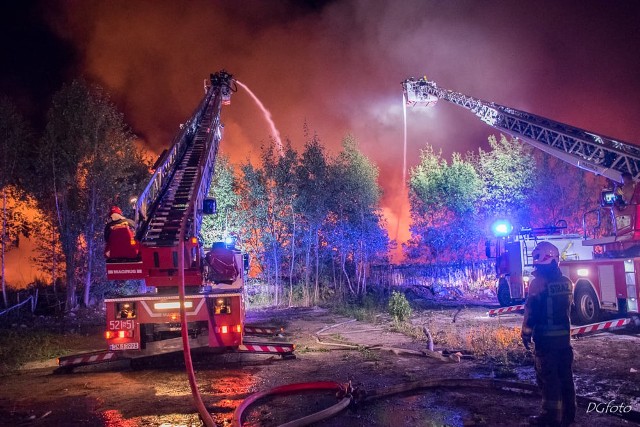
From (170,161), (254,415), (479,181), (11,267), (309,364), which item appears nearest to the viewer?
(254,415)

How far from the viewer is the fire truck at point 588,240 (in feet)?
32.1

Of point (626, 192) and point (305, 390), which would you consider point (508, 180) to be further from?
point (305, 390)

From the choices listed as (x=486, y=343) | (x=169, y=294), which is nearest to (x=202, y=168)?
(x=169, y=294)

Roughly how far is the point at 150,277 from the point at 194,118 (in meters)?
9.22

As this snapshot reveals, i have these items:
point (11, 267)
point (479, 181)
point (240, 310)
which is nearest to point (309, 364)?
point (240, 310)

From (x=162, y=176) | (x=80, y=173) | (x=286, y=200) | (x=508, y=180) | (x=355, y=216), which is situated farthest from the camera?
(x=508, y=180)

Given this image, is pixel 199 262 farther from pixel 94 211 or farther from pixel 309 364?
pixel 94 211

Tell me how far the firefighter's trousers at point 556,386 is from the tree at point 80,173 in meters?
20.5

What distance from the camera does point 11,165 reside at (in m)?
19.2

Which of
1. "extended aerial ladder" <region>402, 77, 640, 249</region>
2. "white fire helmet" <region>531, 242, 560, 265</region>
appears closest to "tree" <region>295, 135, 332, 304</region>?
"extended aerial ladder" <region>402, 77, 640, 249</region>

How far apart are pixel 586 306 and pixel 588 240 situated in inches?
64.6

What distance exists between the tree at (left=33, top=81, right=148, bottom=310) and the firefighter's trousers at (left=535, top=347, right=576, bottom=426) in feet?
67.4

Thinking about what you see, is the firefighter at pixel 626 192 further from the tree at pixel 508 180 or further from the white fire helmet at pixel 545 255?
the tree at pixel 508 180

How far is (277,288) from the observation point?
22.6m
